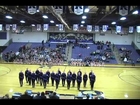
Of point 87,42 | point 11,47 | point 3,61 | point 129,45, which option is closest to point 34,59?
point 3,61

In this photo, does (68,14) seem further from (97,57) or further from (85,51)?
(85,51)

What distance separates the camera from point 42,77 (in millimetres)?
17469

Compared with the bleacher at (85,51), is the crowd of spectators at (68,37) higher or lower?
higher

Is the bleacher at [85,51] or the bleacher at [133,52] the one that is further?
the bleacher at [133,52]

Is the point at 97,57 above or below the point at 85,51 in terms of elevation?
below

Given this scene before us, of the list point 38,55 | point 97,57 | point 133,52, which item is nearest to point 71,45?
point 97,57

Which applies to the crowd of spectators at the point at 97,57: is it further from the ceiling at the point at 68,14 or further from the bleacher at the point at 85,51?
the ceiling at the point at 68,14

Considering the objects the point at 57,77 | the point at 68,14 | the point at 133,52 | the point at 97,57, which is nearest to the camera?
the point at 57,77

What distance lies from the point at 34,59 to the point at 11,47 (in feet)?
22.9

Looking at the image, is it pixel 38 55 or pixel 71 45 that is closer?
pixel 38 55

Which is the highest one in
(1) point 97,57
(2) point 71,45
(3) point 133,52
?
(2) point 71,45

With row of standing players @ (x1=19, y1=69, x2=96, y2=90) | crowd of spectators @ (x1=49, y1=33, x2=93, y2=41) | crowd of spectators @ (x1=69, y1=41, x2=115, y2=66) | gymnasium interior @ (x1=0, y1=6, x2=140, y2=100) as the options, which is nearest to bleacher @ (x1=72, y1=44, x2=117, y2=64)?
gymnasium interior @ (x1=0, y1=6, x2=140, y2=100)

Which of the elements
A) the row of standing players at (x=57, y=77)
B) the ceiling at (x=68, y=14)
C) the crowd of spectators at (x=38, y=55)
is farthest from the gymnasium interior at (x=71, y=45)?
the row of standing players at (x=57, y=77)
